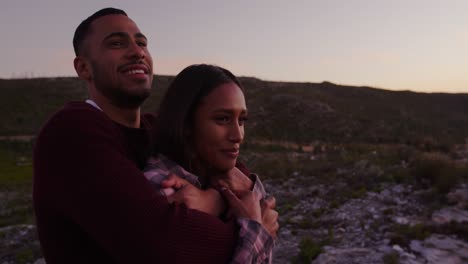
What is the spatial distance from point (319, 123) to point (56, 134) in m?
37.4

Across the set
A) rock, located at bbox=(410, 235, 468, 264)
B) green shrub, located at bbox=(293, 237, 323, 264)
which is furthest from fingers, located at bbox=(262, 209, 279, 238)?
rock, located at bbox=(410, 235, 468, 264)

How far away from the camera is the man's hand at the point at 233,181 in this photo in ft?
6.42

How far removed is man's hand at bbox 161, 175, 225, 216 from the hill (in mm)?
28114

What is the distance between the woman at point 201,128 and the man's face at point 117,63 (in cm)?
15

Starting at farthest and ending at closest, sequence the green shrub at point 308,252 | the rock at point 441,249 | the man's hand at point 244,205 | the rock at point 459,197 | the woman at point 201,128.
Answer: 1. the rock at point 459,197
2. the green shrub at point 308,252
3. the rock at point 441,249
4. the woman at point 201,128
5. the man's hand at point 244,205

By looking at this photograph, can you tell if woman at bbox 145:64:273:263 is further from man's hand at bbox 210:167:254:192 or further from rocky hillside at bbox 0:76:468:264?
rocky hillside at bbox 0:76:468:264

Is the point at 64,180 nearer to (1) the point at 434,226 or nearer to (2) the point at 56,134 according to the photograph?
(2) the point at 56,134

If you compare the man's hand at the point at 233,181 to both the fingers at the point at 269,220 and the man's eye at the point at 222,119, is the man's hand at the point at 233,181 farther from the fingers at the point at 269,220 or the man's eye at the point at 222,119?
the man's eye at the point at 222,119

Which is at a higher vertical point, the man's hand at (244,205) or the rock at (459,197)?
the man's hand at (244,205)

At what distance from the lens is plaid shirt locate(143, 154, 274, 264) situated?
157 centimetres

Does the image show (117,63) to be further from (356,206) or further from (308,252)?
(356,206)

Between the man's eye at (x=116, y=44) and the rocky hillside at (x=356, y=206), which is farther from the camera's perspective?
the rocky hillside at (x=356, y=206)

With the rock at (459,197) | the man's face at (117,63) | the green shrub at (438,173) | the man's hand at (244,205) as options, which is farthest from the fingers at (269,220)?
the green shrub at (438,173)

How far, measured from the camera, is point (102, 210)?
135 centimetres
